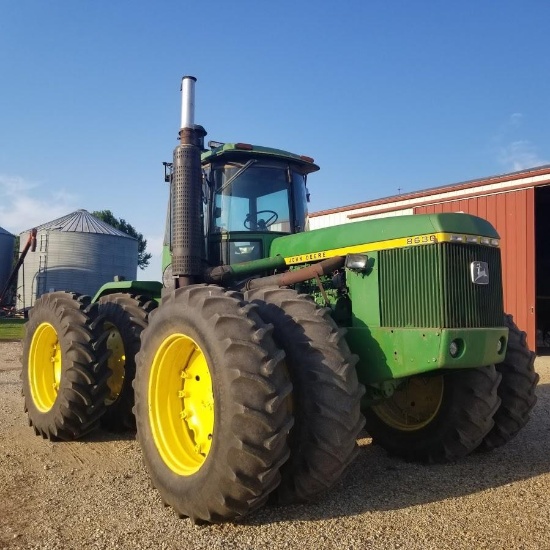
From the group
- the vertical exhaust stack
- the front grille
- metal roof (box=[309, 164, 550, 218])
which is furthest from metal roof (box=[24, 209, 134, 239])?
the front grille

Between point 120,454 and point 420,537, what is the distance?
2.83 metres

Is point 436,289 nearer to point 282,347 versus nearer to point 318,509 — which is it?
point 282,347

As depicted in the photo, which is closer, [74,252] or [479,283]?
[479,283]

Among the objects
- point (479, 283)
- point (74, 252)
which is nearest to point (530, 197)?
point (479, 283)

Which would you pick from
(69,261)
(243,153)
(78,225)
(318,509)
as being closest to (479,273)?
(318,509)

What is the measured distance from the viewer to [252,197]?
550cm

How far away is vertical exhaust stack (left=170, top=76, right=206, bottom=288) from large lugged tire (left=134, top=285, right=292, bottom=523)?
86 cm

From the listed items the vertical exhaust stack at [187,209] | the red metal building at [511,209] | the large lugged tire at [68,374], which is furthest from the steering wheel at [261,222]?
the red metal building at [511,209]

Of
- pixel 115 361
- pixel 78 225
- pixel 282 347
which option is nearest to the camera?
pixel 282 347

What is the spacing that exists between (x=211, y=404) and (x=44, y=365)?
2.94m

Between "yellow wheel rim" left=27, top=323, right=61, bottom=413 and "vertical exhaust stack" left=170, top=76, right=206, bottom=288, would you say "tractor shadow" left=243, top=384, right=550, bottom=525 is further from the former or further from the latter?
"yellow wheel rim" left=27, top=323, right=61, bottom=413

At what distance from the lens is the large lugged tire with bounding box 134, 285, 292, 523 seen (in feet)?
10.9

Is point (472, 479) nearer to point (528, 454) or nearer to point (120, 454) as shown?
point (528, 454)

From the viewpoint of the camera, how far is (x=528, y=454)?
511 cm
